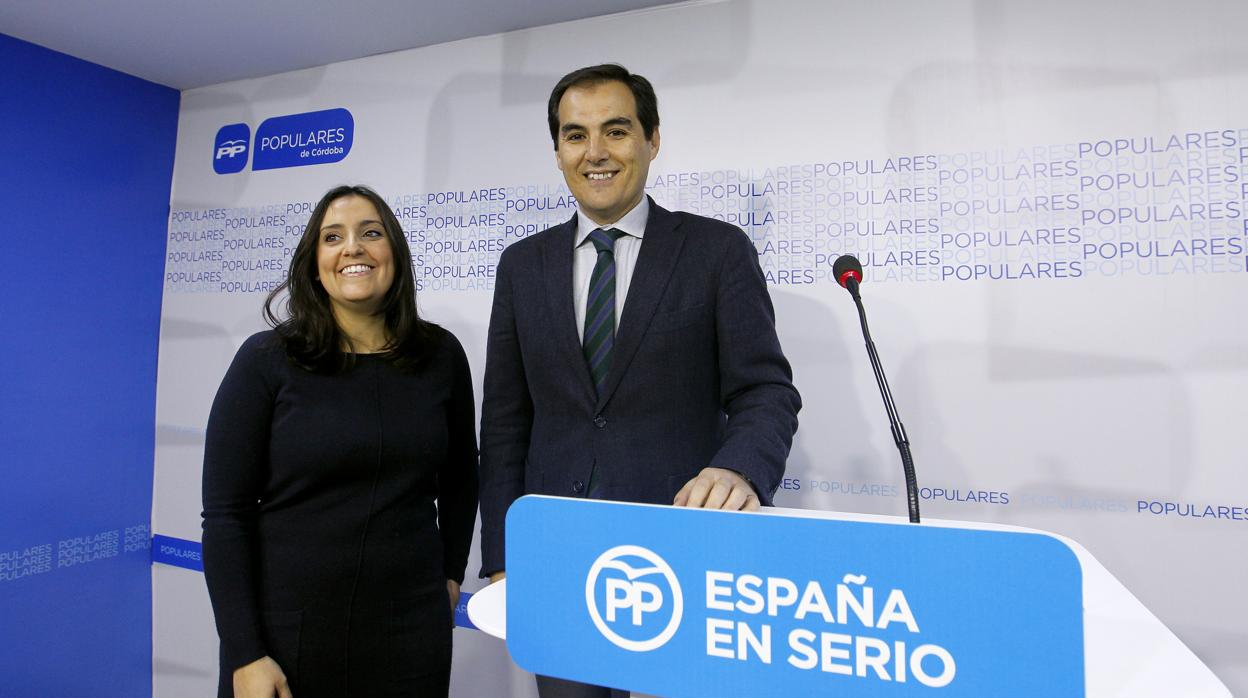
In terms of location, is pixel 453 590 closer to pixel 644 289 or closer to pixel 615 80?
pixel 644 289

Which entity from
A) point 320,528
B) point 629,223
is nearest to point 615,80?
point 629,223

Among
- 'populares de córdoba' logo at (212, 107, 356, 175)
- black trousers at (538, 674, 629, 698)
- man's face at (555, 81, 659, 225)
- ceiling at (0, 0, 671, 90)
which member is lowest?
black trousers at (538, 674, 629, 698)

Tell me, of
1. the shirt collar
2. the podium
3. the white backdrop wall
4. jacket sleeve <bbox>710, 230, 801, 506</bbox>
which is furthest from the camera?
the white backdrop wall

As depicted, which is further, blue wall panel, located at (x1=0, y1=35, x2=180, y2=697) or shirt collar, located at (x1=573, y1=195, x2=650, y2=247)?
blue wall panel, located at (x1=0, y1=35, x2=180, y2=697)

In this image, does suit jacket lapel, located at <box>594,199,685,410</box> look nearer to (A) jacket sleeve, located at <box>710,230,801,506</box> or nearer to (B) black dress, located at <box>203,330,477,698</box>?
(A) jacket sleeve, located at <box>710,230,801,506</box>

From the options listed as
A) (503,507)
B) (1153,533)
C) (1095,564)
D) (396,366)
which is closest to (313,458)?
(396,366)

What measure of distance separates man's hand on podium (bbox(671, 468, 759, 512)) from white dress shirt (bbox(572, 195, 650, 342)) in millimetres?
567

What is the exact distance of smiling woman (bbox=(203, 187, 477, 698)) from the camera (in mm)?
1411

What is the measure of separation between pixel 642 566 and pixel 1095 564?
58cm

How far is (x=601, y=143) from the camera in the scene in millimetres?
1420

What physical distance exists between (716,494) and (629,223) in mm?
732

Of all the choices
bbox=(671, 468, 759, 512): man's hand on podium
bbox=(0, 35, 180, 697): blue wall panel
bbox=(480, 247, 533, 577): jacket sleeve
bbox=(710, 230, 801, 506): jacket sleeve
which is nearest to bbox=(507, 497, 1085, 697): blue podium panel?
bbox=(671, 468, 759, 512): man's hand on podium

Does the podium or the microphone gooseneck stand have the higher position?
the microphone gooseneck stand

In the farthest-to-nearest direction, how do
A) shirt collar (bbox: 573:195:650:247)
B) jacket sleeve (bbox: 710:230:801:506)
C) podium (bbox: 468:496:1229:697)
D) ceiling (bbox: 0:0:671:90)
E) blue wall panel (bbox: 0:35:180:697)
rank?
1. blue wall panel (bbox: 0:35:180:697)
2. ceiling (bbox: 0:0:671:90)
3. shirt collar (bbox: 573:195:650:247)
4. jacket sleeve (bbox: 710:230:801:506)
5. podium (bbox: 468:496:1229:697)
